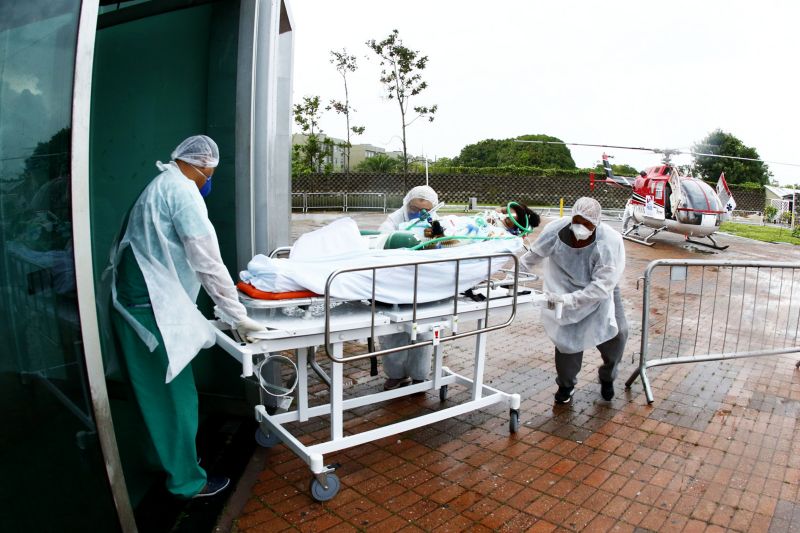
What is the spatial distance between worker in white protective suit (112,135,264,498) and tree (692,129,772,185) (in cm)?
5191

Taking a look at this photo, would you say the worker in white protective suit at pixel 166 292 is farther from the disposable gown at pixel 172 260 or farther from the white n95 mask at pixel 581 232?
the white n95 mask at pixel 581 232

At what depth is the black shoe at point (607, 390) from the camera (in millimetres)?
4789

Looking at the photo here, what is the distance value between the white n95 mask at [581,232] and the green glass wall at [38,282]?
10.5 feet

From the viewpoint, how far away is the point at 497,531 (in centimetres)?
303

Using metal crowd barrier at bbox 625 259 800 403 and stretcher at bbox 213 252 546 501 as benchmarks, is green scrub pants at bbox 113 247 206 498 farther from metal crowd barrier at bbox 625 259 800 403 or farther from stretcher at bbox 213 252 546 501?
metal crowd barrier at bbox 625 259 800 403

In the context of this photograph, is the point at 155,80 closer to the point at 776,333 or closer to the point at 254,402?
the point at 254,402

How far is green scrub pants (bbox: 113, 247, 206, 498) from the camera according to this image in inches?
114

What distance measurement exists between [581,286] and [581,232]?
0.50 meters

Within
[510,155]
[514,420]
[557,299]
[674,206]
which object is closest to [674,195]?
[674,206]

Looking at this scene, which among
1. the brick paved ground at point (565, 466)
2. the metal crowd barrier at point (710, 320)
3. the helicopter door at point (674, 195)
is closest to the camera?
the brick paved ground at point (565, 466)

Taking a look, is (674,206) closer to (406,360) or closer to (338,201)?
(338,201)

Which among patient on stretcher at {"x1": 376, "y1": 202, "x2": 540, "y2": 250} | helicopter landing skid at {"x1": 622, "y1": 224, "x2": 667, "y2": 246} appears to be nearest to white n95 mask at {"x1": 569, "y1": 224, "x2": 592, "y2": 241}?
patient on stretcher at {"x1": 376, "y1": 202, "x2": 540, "y2": 250}

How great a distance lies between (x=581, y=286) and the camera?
4.43 metres

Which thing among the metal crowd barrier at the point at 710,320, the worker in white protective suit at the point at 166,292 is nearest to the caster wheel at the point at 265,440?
the worker in white protective suit at the point at 166,292
